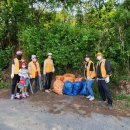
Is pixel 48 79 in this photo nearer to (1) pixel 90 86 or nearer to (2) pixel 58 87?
(2) pixel 58 87

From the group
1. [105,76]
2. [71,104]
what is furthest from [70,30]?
[71,104]

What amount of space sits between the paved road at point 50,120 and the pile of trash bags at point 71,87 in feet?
5.71

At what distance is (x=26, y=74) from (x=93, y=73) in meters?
2.38

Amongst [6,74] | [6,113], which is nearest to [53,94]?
[6,113]

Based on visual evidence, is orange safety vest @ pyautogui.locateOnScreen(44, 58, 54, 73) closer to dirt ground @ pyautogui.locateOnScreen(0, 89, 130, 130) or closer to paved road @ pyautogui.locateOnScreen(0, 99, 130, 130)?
dirt ground @ pyautogui.locateOnScreen(0, 89, 130, 130)

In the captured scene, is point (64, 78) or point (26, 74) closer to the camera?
point (26, 74)

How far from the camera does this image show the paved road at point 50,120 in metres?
8.95

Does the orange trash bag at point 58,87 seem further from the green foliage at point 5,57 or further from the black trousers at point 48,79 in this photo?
the green foliage at point 5,57

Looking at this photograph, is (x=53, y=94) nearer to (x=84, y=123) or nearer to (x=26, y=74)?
(x=26, y=74)

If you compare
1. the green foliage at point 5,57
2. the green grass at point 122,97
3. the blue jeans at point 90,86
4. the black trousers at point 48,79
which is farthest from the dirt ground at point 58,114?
the green foliage at point 5,57

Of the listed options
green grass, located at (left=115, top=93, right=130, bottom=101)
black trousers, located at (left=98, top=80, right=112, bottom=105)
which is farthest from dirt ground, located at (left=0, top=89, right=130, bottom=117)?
green grass, located at (left=115, top=93, right=130, bottom=101)

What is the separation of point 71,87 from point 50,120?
278 centimetres

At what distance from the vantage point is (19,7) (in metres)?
15.4

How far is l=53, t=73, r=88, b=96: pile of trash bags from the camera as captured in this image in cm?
1199
